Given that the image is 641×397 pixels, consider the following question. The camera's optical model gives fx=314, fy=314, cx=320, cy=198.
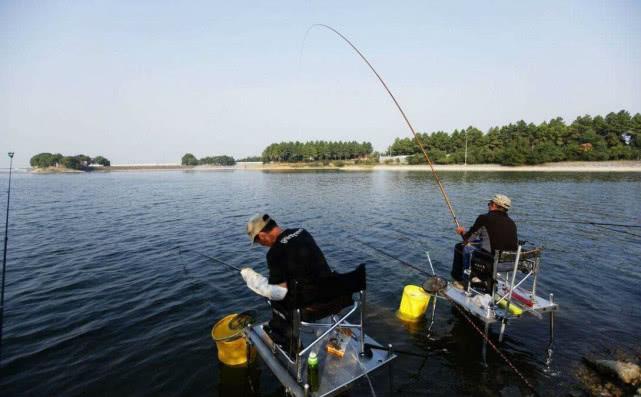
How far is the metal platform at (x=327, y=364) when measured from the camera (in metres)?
4.15

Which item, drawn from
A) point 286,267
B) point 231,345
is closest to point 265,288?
point 286,267

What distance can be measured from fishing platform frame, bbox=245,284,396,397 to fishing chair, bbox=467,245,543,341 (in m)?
2.94

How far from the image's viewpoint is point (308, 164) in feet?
555

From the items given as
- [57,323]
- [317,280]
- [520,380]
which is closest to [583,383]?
[520,380]

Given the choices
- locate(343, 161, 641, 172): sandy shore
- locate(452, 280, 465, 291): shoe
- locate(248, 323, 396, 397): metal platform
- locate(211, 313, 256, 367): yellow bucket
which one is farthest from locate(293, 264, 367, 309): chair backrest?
locate(343, 161, 641, 172): sandy shore

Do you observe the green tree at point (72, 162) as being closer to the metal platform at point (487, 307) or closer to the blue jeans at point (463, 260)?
the blue jeans at point (463, 260)

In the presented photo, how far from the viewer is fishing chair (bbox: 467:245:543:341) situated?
6.09 m

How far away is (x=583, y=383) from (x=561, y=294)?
459 cm

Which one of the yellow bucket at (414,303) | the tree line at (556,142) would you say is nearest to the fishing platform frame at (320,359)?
the yellow bucket at (414,303)

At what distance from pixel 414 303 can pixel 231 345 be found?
4.33 meters

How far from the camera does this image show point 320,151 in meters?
173

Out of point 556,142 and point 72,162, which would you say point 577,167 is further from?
point 72,162

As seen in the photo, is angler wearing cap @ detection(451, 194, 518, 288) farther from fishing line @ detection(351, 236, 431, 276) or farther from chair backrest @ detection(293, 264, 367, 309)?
fishing line @ detection(351, 236, 431, 276)

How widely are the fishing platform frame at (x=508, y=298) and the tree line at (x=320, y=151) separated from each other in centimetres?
16517
